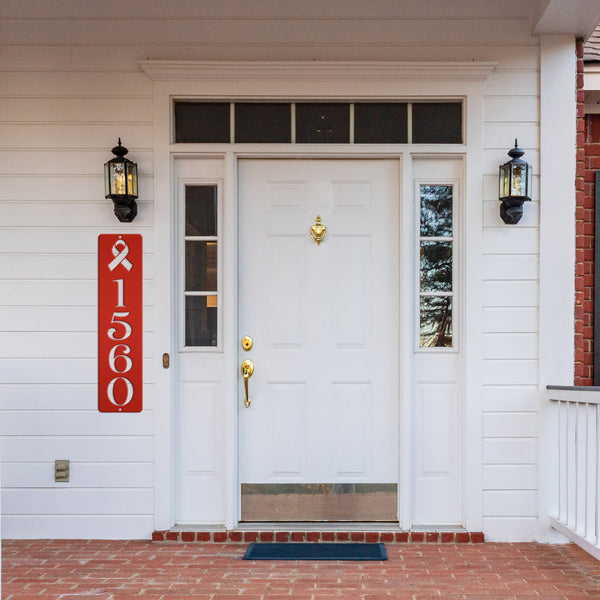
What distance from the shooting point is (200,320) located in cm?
348

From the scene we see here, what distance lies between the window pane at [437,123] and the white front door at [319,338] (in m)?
0.27

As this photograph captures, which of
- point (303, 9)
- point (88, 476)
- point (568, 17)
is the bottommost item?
point (88, 476)

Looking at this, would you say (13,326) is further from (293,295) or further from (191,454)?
(293,295)

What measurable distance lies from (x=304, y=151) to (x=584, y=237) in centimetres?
175

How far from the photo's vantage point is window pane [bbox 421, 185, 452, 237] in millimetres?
3482

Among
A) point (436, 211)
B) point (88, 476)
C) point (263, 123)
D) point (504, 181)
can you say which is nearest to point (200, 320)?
point (88, 476)

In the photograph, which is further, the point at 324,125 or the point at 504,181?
the point at 324,125

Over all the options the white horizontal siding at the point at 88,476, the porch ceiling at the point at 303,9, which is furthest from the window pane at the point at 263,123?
the white horizontal siding at the point at 88,476

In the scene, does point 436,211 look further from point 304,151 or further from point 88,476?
point 88,476

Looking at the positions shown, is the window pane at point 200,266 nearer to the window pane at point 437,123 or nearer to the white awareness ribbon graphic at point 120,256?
the white awareness ribbon graphic at point 120,256

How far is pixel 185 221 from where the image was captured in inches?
137

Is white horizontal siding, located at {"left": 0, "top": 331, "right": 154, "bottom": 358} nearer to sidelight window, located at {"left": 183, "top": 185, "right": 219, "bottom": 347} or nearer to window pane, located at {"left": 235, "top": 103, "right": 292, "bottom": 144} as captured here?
sidelight window, located at {"left": 183, "top": 185, "right": 219, "bottom": 347}

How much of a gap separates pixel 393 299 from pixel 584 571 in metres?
1.63

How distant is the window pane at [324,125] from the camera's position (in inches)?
136
